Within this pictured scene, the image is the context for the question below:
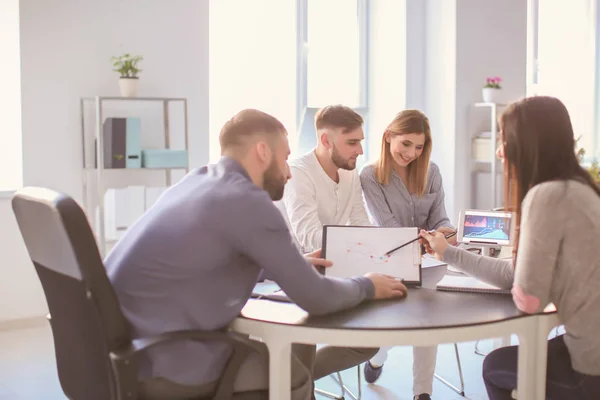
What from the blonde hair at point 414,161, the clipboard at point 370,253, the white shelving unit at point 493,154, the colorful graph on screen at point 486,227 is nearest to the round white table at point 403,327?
the clipboard at point 370,253

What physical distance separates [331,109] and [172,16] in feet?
6.75

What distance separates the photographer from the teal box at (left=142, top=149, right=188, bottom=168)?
4586 millimetres

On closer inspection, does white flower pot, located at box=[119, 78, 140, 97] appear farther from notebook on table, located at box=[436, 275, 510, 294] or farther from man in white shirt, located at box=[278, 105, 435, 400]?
notebook on table, located at box=[436, 275, 510, 294]

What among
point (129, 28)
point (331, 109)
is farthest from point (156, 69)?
point (331, 109)

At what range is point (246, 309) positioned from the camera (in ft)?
6.77

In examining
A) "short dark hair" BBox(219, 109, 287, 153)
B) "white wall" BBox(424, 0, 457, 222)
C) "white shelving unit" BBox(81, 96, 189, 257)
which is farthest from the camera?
"white wall" BBox(424, 0, 457, 222)

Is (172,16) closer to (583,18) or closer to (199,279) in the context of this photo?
(199,279)

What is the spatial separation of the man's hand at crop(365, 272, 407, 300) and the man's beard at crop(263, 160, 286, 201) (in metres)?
0.36

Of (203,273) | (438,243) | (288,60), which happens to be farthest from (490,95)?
(203,273)

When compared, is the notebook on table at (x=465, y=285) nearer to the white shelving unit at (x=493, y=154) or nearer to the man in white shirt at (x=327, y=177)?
the man in white shirt at (x=327, y=177)

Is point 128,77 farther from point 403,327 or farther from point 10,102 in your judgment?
point 403,327

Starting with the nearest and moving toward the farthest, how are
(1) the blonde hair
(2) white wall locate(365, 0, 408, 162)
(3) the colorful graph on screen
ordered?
(3) the colorful graph on screen → (1) the blonde hair → (2) white wall locate(365, 0, 408, 162)

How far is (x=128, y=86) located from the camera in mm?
4605

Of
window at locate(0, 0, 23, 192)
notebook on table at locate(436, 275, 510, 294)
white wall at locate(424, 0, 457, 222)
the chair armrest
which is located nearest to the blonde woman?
notebook on table at locate(436, 275, 510, 294)
